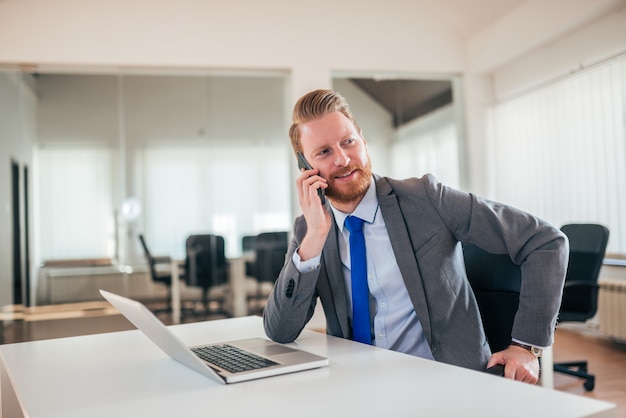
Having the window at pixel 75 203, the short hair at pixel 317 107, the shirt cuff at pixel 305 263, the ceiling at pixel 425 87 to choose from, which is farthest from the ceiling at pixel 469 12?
the shirt cuff at pixel 305 263

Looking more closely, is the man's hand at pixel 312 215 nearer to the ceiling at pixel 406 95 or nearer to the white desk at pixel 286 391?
the white desk at pixel 286 391

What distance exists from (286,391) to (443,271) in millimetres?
718

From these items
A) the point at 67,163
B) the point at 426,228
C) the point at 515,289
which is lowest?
the point at 515,289

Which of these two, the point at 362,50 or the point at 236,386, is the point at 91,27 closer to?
the point at 362,50

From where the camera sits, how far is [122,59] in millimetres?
5566

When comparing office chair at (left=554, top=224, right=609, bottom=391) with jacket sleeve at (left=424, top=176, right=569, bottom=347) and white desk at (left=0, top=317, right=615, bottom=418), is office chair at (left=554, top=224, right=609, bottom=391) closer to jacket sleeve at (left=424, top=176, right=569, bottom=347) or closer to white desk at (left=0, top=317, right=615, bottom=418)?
jacket sleeve at (left=424, top=176, right=569, bottom=347)

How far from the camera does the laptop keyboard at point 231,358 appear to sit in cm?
113

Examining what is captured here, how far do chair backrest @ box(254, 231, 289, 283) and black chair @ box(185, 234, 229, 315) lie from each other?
1.13 feet

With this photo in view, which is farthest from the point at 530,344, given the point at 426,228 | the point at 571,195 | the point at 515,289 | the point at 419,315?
the point at 571,195

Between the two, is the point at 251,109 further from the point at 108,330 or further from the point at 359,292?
the point at 359,292

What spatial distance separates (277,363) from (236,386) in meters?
0.14

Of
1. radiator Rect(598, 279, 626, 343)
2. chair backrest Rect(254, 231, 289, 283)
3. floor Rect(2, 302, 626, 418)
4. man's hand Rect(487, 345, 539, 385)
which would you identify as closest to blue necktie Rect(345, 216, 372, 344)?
man's hand Rect(487, 345, 539, 385)

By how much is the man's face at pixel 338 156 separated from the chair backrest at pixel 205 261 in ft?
14.0

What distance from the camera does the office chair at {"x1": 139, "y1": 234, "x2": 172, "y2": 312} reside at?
569cm
